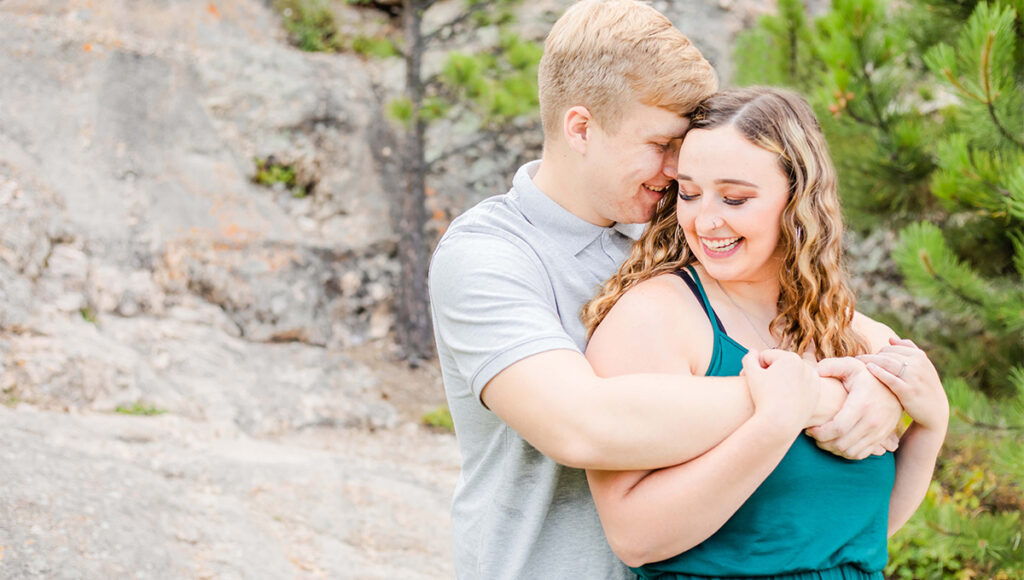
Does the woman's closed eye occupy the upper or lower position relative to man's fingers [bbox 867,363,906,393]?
upper

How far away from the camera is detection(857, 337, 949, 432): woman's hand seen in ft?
4.52

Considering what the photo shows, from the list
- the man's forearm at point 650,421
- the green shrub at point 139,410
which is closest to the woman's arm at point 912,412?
the man's forearm at point 650,421

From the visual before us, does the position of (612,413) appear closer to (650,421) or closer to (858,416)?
(650,421)

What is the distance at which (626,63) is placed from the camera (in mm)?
1466

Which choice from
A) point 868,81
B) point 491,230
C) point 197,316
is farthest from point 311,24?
point 491,230

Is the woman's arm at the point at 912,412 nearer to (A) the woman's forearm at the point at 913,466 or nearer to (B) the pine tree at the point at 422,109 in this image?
(A) the woman's forearm at the point at 913,466

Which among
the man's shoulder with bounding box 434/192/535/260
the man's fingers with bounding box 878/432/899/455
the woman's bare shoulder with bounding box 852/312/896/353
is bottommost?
the man's fingers with bounding box 878/432/899/455

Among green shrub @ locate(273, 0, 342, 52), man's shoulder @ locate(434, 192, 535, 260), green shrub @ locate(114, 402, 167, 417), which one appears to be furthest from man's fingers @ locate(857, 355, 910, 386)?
green shrub @ locate(273, 0, 342, 52)

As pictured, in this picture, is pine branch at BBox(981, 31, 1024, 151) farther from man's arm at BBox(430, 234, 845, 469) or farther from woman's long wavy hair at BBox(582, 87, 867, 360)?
man's arm at BBox(430, 234, 845, 469)

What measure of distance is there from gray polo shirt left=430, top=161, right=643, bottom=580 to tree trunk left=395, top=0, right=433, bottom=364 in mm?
4848

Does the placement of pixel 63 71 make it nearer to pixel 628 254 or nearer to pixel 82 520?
pixel 82 520

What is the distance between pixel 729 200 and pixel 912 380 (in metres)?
0.44

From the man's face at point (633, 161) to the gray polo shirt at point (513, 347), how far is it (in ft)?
0.22

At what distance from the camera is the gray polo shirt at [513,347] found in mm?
1285
